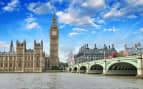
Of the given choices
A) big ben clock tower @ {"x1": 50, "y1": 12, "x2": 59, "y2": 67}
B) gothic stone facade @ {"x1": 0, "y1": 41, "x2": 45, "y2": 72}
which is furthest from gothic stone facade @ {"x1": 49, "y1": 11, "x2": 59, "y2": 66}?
gothic stone facade @ {"x1": 0, "y1": 41, "x2": 45, "y2": 72}

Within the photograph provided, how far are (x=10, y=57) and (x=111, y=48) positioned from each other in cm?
7830

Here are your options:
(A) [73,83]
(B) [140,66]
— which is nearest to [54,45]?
(B) [140,66]

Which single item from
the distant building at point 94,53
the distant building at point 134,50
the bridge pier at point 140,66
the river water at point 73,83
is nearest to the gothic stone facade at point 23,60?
the distant building at point 94,53

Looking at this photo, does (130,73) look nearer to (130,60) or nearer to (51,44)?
(130,60)

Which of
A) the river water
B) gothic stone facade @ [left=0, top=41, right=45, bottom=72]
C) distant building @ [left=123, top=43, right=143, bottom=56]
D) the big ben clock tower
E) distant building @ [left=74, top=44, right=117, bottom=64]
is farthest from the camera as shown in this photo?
distant building @ [left=74, top=44, right=117, bottom=64]

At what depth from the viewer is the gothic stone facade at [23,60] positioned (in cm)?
11981

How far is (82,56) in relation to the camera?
145 metres

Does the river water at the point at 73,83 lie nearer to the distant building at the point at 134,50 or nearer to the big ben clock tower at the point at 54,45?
the distant building at the point at 134,50

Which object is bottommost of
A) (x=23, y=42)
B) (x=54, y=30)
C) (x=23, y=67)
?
(x=23, y=67)

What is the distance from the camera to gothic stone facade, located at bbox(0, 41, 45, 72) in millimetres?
119812

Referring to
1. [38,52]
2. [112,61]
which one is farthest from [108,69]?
[38,52]

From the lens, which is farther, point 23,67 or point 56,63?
point 56,63

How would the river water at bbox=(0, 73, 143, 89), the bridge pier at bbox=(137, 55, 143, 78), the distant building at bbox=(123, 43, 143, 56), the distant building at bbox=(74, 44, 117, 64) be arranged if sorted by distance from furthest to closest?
the distant building at bbox=(74, 44, 117, 64)
the distant building at bbox=(123, 43, 143, 56)
the bridge pier at bbox=(137, 55, 143, 78)
the river water at bbox=(0, 73, 143, 89)

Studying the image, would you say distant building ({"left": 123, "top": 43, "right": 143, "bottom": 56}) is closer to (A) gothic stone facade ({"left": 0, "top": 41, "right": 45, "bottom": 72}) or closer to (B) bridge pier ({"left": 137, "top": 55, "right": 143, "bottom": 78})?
(B) bridge pier ({"left": 137, "top": 55, "right": 143, "bottom": 78})
